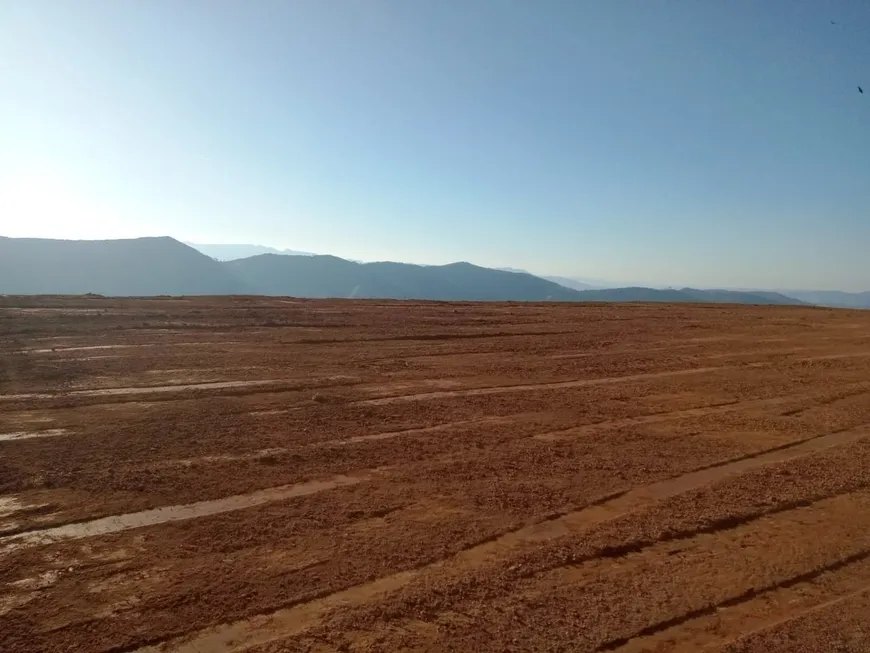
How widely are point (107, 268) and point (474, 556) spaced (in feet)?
331

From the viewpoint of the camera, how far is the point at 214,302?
25.8 metres

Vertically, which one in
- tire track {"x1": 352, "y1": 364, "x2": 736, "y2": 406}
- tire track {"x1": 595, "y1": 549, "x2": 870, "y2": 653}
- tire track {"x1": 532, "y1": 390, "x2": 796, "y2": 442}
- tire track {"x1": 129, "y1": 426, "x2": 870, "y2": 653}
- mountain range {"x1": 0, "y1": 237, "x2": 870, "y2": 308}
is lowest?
tire track {"x1": 595, "y1": 549, "x2": 870, "y2": 653}

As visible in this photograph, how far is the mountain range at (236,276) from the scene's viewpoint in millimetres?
82250

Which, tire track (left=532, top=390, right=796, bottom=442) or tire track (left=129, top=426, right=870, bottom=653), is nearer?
tire track (left=129, top=426, right=870, bottom=653)

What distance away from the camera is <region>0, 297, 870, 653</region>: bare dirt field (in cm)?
419

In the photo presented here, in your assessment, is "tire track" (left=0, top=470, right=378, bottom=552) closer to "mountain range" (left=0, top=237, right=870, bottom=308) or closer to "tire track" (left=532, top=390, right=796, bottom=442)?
"tire track" (left=532, top=390, right=796, bottom=442)

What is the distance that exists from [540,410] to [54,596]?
25.4 feet

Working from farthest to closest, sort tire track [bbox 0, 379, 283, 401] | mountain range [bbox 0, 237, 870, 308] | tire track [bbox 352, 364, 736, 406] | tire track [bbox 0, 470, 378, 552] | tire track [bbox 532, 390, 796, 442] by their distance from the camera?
1. mountain range [bbox 0, 237, 870, 308]
2. tire track [bbox 352, 364, 736, 406]
3. tire track [bbox 0, 379, 283, 401]
4. tire track [bbox 532, 390, 796, 442]
5. tire track [bbox 0, 470, 378, 552]

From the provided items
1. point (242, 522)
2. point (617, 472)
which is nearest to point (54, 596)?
point (242, 522)

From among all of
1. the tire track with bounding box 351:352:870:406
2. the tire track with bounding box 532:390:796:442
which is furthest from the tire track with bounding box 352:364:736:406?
the tire track with bounding box 532:390:796:442

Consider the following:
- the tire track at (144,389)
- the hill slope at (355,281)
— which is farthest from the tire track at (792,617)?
the hill slope at (355,281)

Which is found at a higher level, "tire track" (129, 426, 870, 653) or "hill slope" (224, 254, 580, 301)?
"hill slope" (224, 254, 580, 301)

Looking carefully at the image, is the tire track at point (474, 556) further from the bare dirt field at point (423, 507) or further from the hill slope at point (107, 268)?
the hill slope at point (107, 268)

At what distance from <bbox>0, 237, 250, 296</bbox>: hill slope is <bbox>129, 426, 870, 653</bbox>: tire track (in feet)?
300
